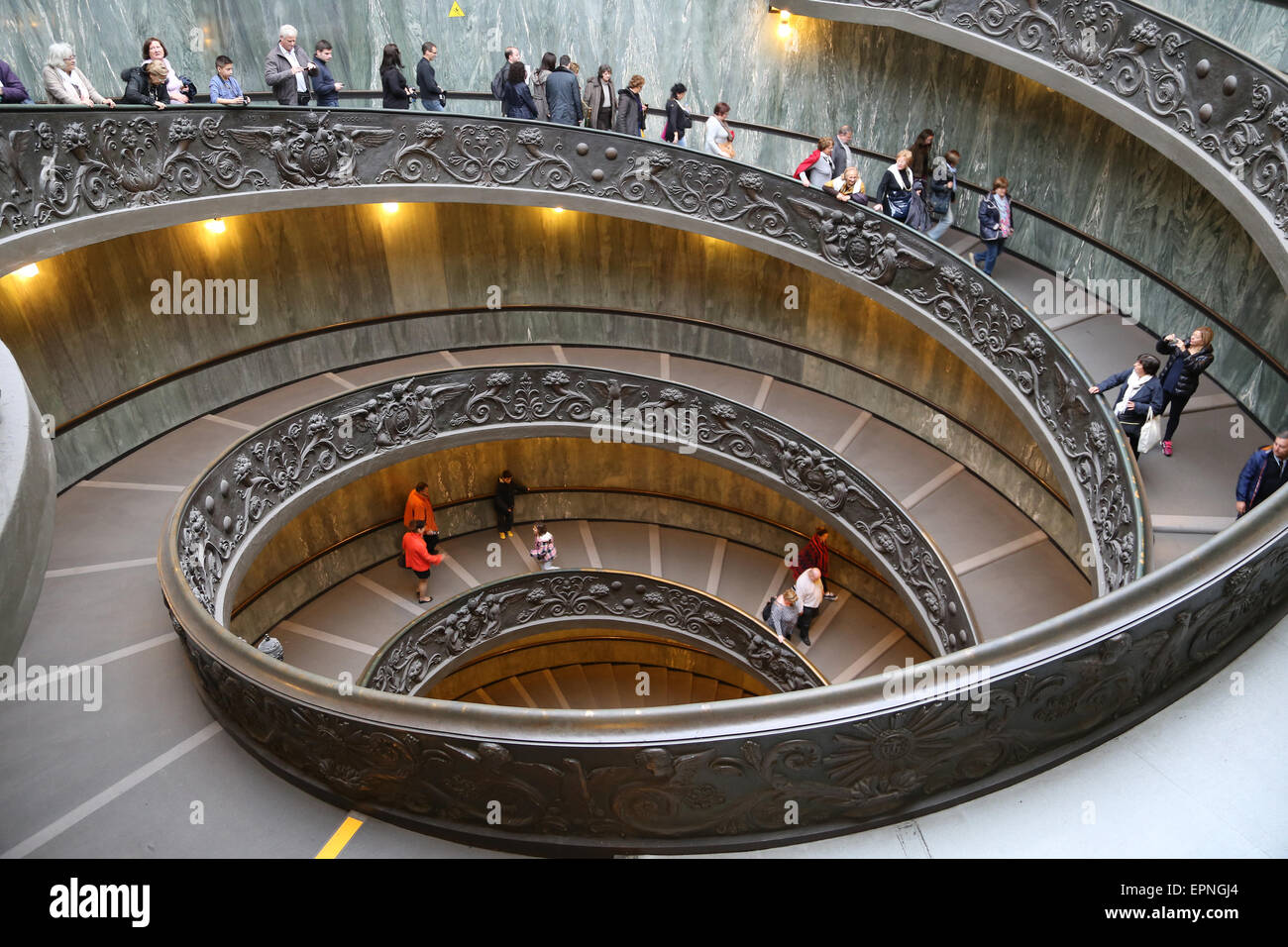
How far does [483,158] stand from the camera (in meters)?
12.6

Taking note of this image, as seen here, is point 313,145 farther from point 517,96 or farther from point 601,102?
point 601,102

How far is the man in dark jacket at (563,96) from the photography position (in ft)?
41.4

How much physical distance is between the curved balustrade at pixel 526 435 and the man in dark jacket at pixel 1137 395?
2.66 m

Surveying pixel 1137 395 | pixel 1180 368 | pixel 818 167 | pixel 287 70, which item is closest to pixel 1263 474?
pixel 1137 395

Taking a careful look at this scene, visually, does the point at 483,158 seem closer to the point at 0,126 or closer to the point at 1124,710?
the point at 0,126

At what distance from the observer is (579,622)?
1485 centimetres

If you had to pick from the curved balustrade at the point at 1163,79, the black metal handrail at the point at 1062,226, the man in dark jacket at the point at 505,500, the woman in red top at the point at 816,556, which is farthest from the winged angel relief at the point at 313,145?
the woman in red top at the point at 816,556

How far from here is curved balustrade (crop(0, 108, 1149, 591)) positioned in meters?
8.68

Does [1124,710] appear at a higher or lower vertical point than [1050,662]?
lower

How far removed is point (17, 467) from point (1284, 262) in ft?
30.1

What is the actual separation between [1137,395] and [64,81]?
1131cm

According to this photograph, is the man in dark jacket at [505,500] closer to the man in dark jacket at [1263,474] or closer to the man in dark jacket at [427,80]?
the man in dark jacket at [427,80]
